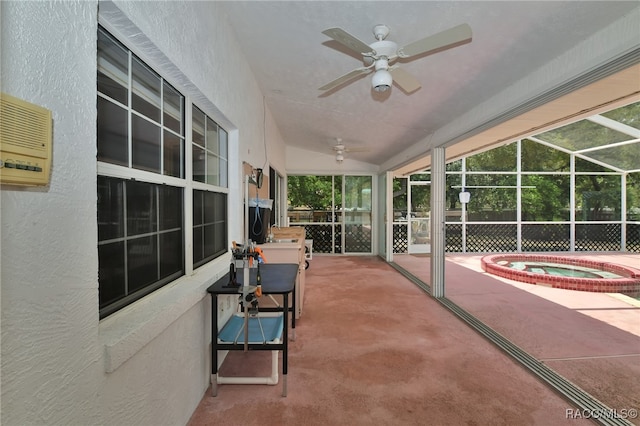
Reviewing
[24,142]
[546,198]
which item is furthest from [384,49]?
[546,198]

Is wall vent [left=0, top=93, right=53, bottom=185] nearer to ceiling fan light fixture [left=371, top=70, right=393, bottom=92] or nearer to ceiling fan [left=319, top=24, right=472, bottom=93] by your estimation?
ceiling fan [left=319, top=24, right=472, bottom=93]

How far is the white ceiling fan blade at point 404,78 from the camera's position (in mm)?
2269

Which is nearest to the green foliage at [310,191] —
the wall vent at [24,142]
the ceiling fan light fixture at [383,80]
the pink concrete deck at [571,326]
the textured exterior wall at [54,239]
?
the pink concrete deck at [571,326]

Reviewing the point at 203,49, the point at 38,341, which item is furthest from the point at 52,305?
the point at 203,49

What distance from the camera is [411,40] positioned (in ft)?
7.80

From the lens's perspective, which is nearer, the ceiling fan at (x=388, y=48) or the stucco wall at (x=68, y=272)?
the stucco wall at (x=68, y=272)

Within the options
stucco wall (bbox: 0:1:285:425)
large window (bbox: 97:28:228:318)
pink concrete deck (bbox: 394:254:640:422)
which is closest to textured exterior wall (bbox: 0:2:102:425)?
stucco wall (bbox: 0:1:285:425)

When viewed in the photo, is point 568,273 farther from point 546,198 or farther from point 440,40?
point 440,40

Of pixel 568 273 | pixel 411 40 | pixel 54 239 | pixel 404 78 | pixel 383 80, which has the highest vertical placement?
pixel 411 40

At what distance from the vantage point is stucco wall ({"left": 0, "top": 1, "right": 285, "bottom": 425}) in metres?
0.82

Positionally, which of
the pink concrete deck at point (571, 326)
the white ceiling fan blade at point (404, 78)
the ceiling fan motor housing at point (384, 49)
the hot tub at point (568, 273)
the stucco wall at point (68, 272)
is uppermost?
the ceiling fan motor housing at point (384, 49)

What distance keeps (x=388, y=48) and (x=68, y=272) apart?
6.99 ft

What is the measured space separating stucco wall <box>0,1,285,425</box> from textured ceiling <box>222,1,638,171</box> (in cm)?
105

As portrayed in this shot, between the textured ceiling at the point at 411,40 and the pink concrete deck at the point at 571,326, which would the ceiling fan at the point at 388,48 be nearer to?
the textured ceiling at the point at 411,40
